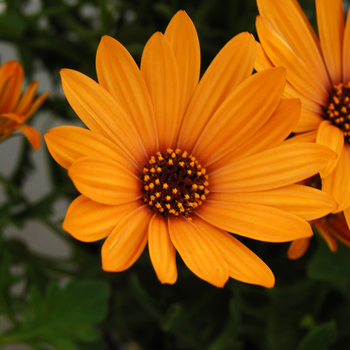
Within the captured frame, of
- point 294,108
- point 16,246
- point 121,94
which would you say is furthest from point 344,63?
point 16,246

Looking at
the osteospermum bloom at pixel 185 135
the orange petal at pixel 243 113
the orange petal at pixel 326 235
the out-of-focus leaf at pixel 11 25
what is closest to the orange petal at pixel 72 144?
the osteospermum bloom at pixel 185 135

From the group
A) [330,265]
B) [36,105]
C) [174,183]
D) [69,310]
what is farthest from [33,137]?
[330,265]

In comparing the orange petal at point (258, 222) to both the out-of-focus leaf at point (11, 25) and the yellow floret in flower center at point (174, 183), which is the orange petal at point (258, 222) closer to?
the yellow floret in flower center at point (174, 183)

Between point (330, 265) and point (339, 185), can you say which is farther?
point (330, 265)

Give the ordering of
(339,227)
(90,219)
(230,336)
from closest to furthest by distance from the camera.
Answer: (90,219) < (339,227) < (230,336)

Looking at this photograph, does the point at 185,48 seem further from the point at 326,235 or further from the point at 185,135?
the point at 326,235

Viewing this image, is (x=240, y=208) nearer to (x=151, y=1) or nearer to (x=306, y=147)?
(x=306, y=147)

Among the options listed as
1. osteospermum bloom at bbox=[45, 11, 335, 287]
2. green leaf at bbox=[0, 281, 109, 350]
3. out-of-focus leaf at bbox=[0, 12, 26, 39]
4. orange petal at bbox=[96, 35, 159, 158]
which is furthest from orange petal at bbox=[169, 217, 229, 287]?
out-of-focus leaf at bbox=[0, 12, 26, 39]
